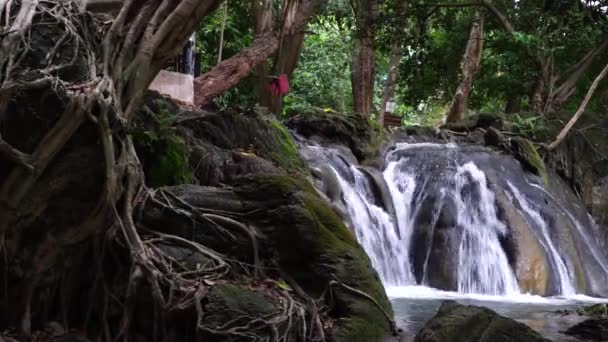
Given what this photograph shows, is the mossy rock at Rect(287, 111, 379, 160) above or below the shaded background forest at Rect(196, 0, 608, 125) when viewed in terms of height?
below

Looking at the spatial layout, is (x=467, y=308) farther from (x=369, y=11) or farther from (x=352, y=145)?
(x=352, y=145)

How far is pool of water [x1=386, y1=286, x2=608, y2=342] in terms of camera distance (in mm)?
7188

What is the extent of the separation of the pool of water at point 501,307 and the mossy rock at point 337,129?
384 centimetres

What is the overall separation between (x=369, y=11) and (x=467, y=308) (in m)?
5.92

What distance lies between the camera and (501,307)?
9.09 m

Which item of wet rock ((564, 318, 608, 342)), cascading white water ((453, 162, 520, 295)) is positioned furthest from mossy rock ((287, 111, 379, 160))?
wet rock ((564, 318, 608, 342))

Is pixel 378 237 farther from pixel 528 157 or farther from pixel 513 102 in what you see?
pixel 513 102

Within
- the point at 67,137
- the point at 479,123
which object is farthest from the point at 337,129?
the point at 67,137

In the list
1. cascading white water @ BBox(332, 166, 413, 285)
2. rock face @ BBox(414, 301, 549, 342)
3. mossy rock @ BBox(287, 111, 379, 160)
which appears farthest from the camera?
mossy rock @ BBox(287, 111, 379, 160)

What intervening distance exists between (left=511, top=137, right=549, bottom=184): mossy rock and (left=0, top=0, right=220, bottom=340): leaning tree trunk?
33.1 ft

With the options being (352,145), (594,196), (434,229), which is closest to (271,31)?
(352,145)

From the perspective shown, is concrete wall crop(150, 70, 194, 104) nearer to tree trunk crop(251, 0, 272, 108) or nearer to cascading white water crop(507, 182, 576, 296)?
tree trunk crop(251, 0, 272, 108)

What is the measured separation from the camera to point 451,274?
35.4 ft

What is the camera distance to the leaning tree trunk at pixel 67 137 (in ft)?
15.2
